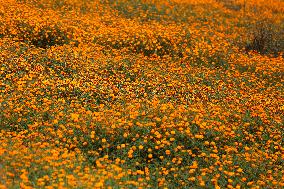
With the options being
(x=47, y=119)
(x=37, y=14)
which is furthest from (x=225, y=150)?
(x=37, y=14)

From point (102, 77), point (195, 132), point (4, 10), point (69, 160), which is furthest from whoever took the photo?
point (4, 10)

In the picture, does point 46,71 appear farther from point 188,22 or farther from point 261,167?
point 188,22

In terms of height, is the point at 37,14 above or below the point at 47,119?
above

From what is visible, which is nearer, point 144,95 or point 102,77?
point 144,95

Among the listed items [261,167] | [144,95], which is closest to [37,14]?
[144,95]

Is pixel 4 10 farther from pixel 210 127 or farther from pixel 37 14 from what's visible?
pixel 210 127

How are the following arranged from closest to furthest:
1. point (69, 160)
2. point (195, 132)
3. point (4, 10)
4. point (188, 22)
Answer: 1. point (69, 160)
2. point (195, 132)
3. point (4, 10)
4. point (188, 22)
